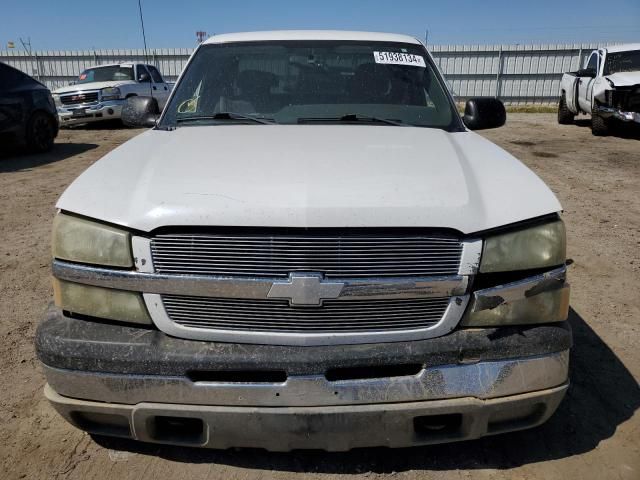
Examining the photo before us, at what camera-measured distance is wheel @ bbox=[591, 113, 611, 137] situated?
1207 centimetres

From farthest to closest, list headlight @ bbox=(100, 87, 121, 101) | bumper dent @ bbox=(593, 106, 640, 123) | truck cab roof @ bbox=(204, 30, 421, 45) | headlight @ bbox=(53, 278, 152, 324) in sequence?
headlight @ bbox=(100, 87, 121, 101), bumper dent @ bbox=(593, 106, 640, 123), truck cab roof @ bbox=(204, 30, 421, 45), headlight @ bbox=(53, 278, 152, 324)

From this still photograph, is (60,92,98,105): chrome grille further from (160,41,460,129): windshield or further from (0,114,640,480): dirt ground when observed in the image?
(160,41,460,129): windshield

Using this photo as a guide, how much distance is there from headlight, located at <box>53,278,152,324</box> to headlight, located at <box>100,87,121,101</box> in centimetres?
1330

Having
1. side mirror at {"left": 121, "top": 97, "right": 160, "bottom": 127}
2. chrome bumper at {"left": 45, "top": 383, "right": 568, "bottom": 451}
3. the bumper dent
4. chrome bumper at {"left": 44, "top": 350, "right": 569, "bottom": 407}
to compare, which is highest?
side mirror at {"left": 121, "top": 97, "right": 160, "bottom": 127}

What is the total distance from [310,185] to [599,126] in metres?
12.3

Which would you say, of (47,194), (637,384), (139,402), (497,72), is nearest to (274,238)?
(139,402)

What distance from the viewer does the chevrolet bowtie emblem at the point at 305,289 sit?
1.87 m

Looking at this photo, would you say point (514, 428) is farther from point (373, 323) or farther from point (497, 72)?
point (497, 72)

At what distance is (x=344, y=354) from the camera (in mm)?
1898

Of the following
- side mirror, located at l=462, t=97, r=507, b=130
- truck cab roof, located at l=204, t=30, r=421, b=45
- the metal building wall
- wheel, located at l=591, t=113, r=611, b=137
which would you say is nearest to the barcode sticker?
truck cab roof, located at l=204, t=30, r=421, b=45

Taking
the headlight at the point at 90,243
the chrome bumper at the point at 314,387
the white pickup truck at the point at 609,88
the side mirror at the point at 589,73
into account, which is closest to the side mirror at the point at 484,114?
the chrome bumper at the point at 314,387

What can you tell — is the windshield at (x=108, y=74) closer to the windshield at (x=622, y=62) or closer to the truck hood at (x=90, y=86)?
the truck hood at (x=90, y=86)

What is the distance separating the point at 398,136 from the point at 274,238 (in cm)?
115

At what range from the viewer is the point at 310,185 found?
200cm
